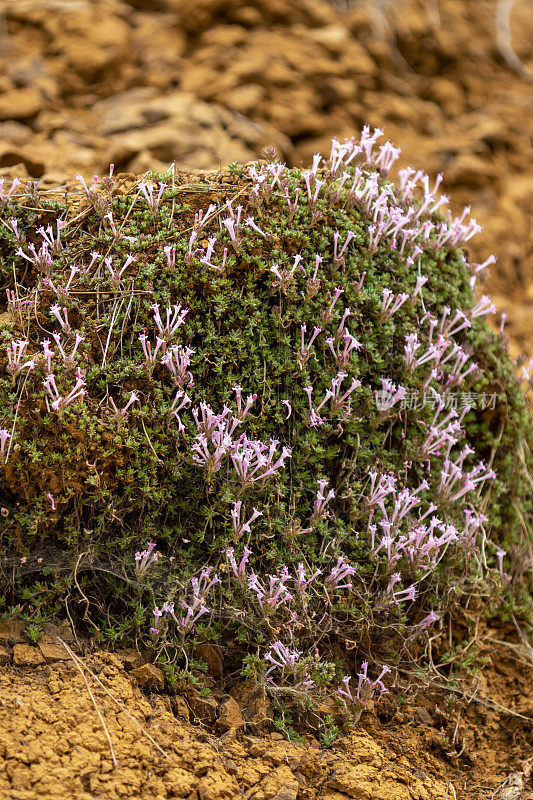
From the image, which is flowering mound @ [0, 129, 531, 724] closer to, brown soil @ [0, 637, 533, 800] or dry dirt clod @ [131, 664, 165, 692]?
dry dirt clod @ [131, 664, 165, 692]

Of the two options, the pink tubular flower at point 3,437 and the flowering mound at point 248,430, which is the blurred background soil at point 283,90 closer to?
the flowering mound at point 248,430

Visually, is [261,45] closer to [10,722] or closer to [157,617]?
[157,617]

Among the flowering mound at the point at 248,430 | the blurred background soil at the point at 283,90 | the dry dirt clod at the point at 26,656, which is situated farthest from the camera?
the blurred background soil at the point at 283,90

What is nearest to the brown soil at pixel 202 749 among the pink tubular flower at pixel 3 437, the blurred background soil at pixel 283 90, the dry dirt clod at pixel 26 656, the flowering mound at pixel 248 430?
the dry dirt clod at pixel 26 656

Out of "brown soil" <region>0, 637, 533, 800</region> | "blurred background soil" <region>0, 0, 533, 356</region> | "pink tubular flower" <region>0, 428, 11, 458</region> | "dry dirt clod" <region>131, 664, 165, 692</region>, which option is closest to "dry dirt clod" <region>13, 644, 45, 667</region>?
"brown soil" <region>0, 637, 533, 800</region>

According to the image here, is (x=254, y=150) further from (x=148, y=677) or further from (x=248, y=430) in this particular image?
(x=148, y=677)

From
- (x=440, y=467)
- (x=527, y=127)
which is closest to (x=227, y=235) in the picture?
(x=440, y=467)
